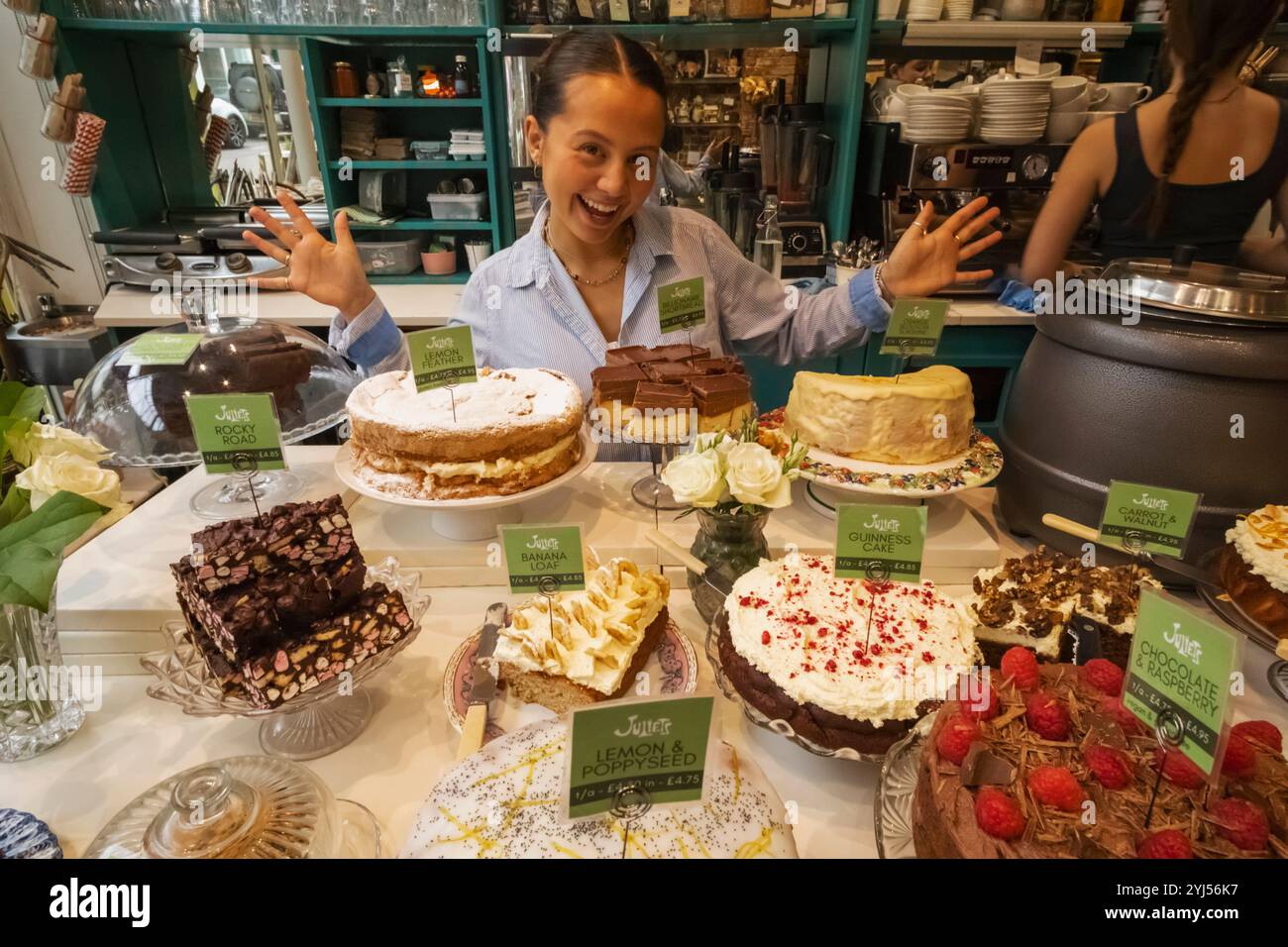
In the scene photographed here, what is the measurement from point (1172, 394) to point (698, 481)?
3.27 feet

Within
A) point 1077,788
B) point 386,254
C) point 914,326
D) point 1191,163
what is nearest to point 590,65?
point 914,326

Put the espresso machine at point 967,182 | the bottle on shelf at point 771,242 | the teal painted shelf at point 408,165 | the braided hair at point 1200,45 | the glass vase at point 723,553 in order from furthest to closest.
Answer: the teal painted shelf at point 408,165, the bottle on shelf at point 771,242, the espresso machine at point 967,182, the braided hair at point 1200,45, the glass vase at point 723,553

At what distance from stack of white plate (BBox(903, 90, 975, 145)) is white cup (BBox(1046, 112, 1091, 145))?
1.43ft

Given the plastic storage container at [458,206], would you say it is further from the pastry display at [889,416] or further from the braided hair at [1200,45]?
the braided hair at [1200,45]

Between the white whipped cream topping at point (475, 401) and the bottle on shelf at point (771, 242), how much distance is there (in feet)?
7.95

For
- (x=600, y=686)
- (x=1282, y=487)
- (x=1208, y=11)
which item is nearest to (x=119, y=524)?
(x=600, y=686)

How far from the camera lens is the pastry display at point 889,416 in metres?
1.79

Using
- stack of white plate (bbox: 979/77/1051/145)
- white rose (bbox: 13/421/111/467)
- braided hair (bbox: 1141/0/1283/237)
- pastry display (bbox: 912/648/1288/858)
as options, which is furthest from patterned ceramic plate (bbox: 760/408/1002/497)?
stack of white plate (bbox: 979/77/1051/145)

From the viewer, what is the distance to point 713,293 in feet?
8.68

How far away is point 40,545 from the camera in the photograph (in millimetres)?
1122

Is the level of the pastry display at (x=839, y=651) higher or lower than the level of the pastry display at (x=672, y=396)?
lower

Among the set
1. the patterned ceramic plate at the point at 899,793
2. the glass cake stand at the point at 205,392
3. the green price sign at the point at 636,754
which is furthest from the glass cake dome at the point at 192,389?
the patterned ceramic plate at the point at 899,793

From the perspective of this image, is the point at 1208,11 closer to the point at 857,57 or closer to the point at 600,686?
the point at 857,57

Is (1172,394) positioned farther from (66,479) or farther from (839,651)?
(66,479)
